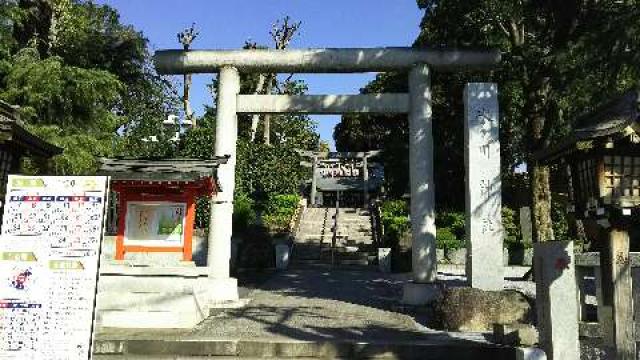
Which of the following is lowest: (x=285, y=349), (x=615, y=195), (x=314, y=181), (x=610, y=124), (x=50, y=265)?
(x=285, y=349)

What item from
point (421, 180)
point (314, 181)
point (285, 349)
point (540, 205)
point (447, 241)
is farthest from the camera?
point (314, 181)

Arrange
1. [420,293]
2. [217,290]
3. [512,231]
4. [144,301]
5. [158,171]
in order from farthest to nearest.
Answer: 1. [512,231]
2. [217,290]
3. [420,293]
4. [158,171]
5. [144,301]

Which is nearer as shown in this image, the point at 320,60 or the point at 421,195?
the point at 421,195

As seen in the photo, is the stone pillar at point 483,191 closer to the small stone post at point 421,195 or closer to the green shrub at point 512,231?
the small stone post at point 421,195

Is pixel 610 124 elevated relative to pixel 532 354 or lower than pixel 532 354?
elevated

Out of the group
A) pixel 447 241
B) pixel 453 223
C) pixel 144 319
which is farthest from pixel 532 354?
pixel 453 223

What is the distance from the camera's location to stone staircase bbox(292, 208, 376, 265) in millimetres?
22406

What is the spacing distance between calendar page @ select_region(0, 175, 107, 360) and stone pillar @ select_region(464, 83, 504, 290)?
7902 millimetres

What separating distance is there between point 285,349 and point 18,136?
4891mm

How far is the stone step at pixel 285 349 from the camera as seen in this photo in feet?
25.3

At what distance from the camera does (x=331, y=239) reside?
25.6 m

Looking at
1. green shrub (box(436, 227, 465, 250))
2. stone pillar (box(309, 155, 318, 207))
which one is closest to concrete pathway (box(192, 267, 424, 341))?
green shrub (box(436, 227, 465, 250))

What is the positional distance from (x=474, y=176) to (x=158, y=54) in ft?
25.6

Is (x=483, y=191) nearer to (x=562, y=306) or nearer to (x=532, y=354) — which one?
(x=562, y=306)
